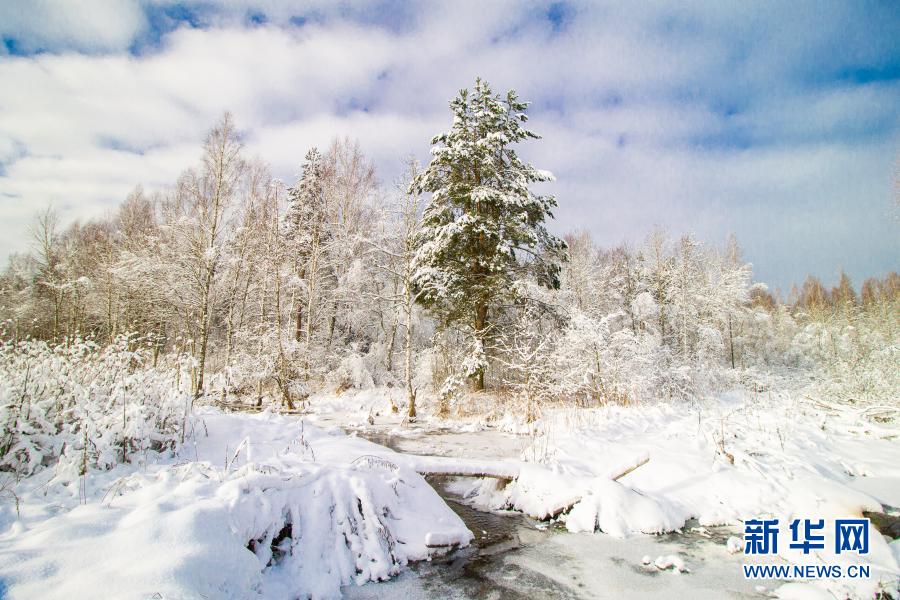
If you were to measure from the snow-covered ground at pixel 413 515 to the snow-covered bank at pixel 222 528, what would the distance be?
0.01m

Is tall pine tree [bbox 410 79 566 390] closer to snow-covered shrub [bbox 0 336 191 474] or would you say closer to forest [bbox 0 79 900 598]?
forest [bbox 0 79 900 598]

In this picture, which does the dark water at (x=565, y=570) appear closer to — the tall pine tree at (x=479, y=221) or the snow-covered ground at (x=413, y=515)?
the snow-covered ground at (x=413, y=515)

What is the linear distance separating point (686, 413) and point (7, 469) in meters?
13.2

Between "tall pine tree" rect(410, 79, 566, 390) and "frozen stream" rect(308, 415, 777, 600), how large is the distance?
906cm

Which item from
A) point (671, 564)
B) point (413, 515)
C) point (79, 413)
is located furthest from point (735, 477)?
point (79, 413)

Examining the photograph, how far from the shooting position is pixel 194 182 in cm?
1702

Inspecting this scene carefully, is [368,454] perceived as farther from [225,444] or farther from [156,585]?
[156,585]

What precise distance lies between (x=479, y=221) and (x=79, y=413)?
40.1 ft

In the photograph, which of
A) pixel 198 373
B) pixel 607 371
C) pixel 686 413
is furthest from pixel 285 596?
pixel 198 373

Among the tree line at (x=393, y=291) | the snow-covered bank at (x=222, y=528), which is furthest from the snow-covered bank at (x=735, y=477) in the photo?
the tree line at (x=393, y=291)

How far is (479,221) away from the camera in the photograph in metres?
14.9

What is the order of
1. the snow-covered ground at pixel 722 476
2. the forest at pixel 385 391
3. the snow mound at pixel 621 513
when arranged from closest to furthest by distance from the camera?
the forest at pixel 385 391
the snow-covered ground at pixel 722 476
the snow mound at pixel 621 513

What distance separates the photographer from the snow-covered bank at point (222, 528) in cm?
262

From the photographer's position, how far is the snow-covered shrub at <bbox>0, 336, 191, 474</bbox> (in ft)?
14.1
